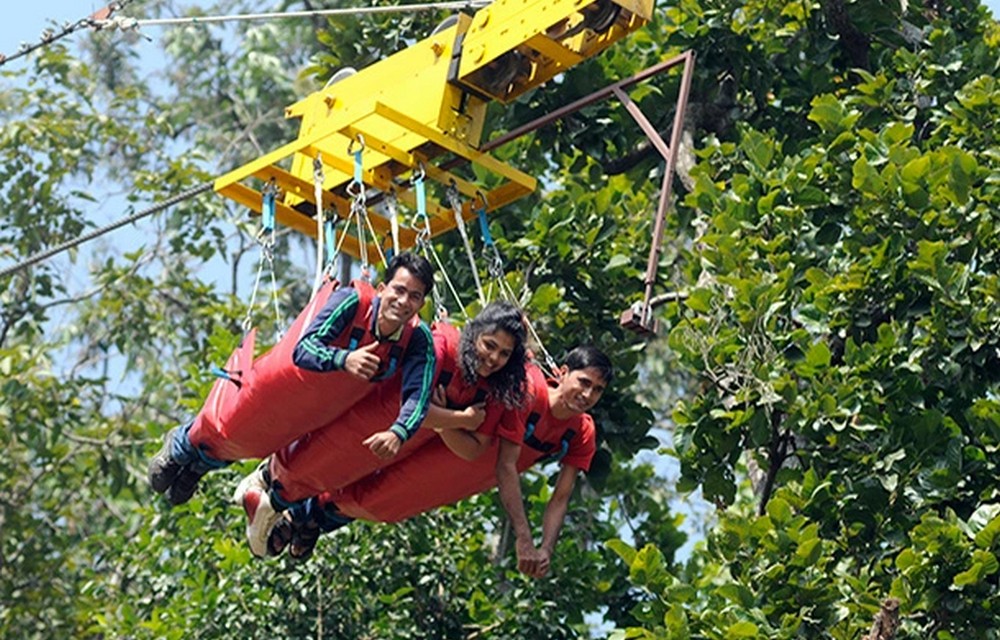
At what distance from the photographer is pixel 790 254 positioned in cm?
965

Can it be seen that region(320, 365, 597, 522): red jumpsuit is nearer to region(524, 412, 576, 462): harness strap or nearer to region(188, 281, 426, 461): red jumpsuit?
region(524, 412, 576, 462): harness strap

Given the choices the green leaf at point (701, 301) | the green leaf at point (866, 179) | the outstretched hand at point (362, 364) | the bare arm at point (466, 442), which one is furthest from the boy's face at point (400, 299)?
the green leaf at point (866, 179)

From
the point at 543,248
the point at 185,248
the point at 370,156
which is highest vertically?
the point at 370,156

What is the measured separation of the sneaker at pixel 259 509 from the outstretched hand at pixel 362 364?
125 cm

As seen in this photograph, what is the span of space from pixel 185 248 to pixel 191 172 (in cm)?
67

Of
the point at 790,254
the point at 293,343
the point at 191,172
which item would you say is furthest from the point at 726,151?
the point at 191,172

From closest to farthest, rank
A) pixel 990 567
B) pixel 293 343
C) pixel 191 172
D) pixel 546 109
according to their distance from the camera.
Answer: pixel 293 343 → pixel 990 567 → pixel 546 109 → pixel 191 172

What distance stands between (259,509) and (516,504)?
3.67ft

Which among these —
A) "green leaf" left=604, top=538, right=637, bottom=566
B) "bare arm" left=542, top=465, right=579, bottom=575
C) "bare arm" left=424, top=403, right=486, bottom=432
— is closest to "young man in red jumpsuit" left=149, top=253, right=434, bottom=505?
"bare arm" left=424, top=403, right=486, bottom=432

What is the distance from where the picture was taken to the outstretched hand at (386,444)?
25.5 ft

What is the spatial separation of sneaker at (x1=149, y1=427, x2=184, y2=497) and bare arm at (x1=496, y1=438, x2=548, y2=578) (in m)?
1.24

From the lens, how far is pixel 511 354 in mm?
7988

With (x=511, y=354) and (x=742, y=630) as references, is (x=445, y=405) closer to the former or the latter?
(x=511, y=354)

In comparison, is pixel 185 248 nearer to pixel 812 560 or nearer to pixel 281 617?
pixel 281 617
